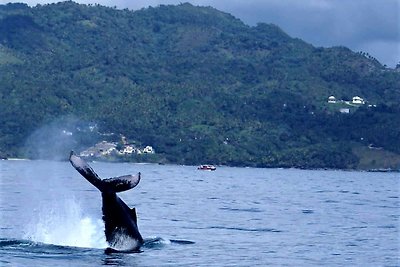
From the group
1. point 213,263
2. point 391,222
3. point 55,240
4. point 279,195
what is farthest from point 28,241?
point 279,195

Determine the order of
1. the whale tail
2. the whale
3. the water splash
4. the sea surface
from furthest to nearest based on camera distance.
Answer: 1. the water splash
2. the sea surface
3. the whale
4. the whale tail

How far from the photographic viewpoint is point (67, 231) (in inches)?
1656

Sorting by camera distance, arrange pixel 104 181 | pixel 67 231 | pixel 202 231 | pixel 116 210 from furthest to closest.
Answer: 1. pixel 202 231
2. pixel 67 231
3. pixel 116 210
4. pixel 104 181

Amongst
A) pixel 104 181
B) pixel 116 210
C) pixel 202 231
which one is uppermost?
pixel 104 181

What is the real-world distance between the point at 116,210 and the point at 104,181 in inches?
59.1

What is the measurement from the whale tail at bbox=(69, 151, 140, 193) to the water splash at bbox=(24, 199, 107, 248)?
4433 millimetres

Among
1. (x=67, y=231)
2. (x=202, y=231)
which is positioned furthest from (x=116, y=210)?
(x=202, y=231)

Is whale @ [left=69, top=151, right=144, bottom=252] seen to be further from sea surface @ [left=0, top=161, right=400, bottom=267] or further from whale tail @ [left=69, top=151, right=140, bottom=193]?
sea surface @ [left=0, top=161, right=400, bottom=267]

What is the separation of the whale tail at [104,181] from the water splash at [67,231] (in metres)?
4.43

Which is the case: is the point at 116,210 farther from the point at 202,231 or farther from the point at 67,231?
the point at 202,231

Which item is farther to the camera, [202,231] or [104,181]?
[202,231]

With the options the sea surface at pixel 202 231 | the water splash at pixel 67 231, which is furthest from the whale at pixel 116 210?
the water splash at pixel 67 231

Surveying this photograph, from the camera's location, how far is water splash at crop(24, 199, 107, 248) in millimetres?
39406

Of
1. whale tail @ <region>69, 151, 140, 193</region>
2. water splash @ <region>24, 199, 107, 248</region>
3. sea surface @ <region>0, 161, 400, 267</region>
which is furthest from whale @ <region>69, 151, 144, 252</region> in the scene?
water splash @ <region>24, 199, 107, 248</region>
